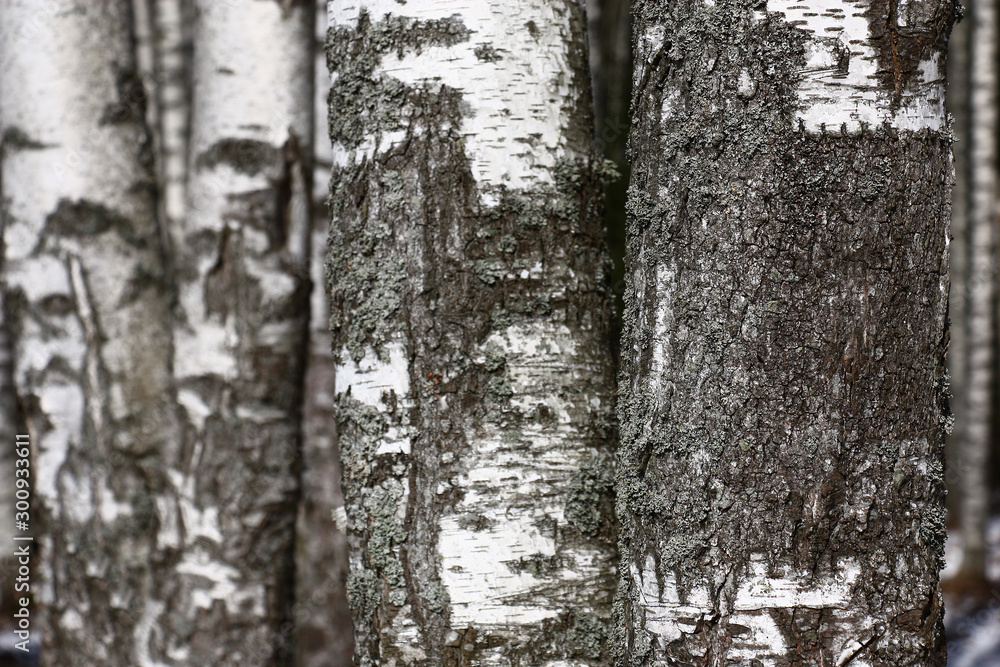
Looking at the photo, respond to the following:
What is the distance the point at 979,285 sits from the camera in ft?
19.7

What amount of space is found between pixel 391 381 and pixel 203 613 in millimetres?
1545

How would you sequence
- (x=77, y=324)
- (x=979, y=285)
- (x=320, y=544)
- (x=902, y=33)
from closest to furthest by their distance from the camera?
(x=902, y=33), (x=77, y=324), (x=320, y=544), (x=979, y=285)

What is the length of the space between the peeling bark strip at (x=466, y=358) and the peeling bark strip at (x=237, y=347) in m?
1.20

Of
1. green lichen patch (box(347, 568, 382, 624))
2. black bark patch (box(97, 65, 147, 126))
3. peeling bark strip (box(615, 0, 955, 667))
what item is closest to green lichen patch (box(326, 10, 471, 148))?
peeling bark strip (box(615, 0, 955, 667))

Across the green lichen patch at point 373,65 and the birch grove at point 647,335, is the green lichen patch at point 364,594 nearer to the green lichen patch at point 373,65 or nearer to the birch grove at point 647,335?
the birch grove at point 647,335

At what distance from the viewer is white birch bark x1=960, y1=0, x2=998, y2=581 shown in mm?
5758

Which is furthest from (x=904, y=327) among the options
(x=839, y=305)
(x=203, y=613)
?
(x=203, y=613)

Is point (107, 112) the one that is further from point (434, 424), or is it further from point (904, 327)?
point (904, 327)

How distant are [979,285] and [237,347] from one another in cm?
598

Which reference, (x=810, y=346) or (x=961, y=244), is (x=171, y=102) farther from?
(x=961, y=244)

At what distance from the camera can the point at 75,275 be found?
246cm

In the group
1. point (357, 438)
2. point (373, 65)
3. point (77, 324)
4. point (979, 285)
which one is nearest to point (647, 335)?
point (357, 438)

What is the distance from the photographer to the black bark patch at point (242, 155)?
8.24ft

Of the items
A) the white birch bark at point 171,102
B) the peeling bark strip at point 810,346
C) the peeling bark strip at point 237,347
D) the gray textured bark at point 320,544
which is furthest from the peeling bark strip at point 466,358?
the white birch bark at point 171,102
